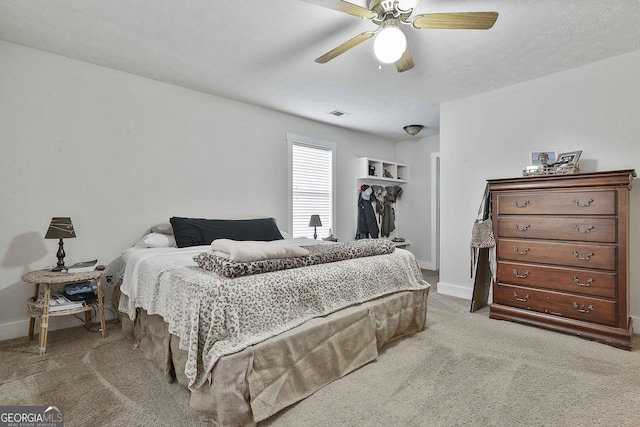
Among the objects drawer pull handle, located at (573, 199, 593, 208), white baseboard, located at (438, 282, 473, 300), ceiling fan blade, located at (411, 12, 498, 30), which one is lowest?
white baseboard, located at (438, 282, 473, 300)

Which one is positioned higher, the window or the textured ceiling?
the textured ceiling

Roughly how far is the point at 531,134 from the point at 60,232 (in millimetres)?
4518

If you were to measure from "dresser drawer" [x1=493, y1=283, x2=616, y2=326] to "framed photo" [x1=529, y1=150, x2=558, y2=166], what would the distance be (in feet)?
3.95

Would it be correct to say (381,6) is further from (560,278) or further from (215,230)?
(560,278)

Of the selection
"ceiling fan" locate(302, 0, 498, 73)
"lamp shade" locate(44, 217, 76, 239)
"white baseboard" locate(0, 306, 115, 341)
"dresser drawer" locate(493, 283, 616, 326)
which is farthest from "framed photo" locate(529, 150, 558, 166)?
"white baseboard" locate(0, 306, 115, 341)

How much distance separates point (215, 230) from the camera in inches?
127

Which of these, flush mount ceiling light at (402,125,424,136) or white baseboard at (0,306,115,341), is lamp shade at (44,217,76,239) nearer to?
white baseboard at (0,306,115,341)

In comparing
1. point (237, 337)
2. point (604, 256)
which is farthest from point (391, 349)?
point (604, 256)

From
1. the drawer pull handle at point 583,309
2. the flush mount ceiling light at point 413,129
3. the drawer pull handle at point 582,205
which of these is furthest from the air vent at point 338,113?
the drawer pull handle at point 583,309

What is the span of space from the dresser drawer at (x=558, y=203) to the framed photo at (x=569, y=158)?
0.37 meters

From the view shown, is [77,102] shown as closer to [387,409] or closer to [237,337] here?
[237,337]

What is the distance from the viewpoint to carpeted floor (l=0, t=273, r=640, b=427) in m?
1.61

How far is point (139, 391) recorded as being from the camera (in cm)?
184

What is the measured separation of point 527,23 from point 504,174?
1.68 metres
